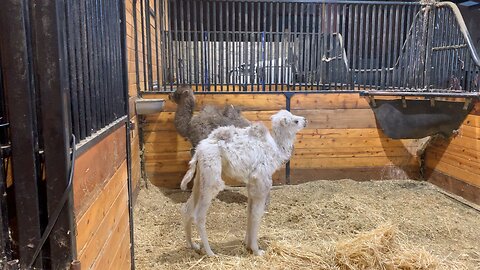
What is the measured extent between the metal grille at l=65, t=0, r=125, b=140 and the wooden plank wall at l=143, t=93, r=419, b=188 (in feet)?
9.43

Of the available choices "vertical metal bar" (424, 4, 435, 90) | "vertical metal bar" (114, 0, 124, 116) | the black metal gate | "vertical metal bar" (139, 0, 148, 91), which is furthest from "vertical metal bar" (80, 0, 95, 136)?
"vertical metal bar" (424, 4, 435, 90)

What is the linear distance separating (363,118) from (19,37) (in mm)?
5249

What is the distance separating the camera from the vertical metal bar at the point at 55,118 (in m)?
1.24

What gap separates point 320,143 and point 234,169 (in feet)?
8.76

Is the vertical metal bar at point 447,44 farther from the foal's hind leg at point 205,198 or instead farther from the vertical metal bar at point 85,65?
the vertical metal bar at point 85,65

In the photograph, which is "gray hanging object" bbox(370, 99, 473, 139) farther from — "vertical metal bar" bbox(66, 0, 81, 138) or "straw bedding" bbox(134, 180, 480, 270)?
"vertical metal bar" bbox(66, 0, 81, 138)

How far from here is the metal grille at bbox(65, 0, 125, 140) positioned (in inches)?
60.7

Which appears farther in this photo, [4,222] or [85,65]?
[85,65]

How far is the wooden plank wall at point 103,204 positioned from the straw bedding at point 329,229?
109 centimetres

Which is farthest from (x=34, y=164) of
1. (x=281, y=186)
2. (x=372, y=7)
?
(x=372, y=7)

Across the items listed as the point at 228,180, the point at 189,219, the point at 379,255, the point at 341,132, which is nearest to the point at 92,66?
the point at 189,219

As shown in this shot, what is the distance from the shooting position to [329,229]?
13.5ft

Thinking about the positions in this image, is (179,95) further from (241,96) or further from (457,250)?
(457,250)

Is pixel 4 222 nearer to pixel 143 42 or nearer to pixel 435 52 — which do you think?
pixel 143 42
